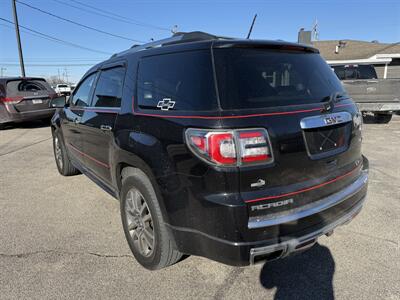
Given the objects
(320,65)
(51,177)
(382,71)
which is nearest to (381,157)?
(320,65)

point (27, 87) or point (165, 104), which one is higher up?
point (165, 104)

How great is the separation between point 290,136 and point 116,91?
1840 millimetres

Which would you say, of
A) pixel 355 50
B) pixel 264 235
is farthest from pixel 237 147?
pixel 355 50

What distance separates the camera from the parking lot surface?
255 cm

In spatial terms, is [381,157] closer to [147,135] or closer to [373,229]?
[373,229]

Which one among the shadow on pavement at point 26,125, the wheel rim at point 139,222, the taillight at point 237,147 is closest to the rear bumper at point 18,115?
the shadow on pavement at point 26,125

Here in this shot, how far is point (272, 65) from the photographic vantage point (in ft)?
8.05

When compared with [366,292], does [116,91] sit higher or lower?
higher

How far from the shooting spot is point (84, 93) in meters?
4.30

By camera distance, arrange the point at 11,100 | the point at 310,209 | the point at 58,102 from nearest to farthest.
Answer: the point at 310,209 < the point at 58,102 < the point at 11,100

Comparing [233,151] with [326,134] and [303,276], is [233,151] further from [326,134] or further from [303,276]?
[303,276]

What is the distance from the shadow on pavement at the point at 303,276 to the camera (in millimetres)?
2492

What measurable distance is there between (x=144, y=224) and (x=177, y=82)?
1233 mm

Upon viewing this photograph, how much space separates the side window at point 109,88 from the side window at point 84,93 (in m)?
0.31
